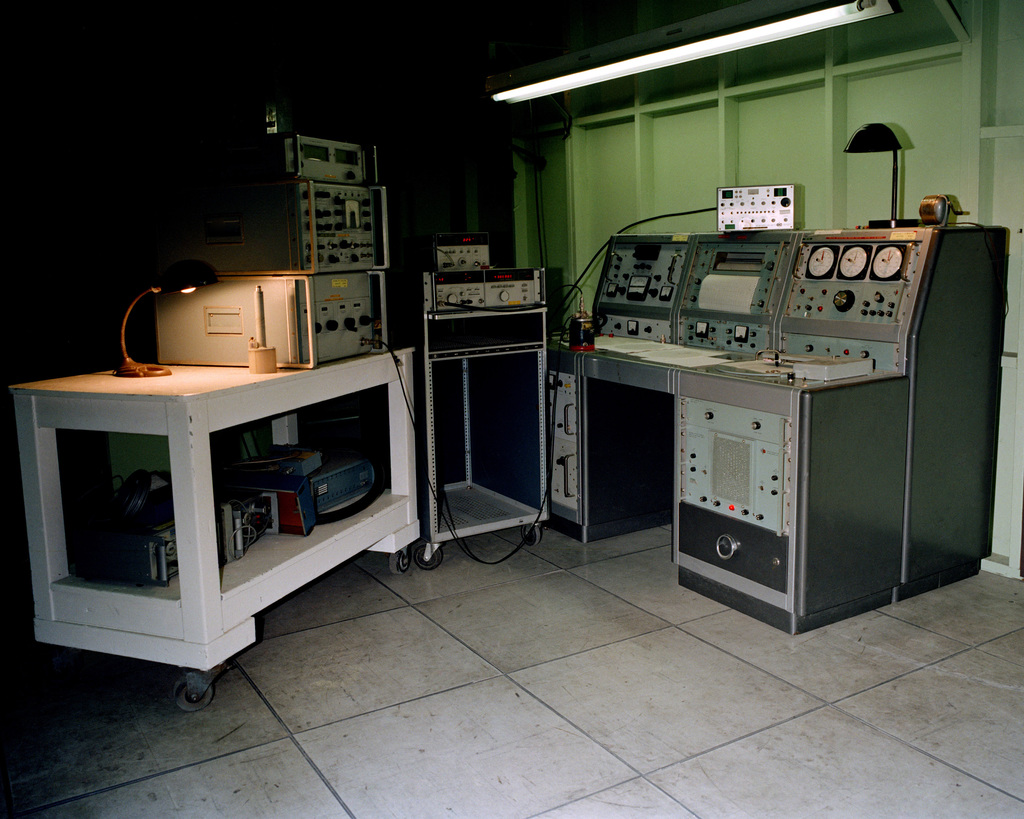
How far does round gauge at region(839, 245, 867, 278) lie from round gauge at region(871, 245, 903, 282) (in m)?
0.04

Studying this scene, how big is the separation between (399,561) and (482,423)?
0.97 meters

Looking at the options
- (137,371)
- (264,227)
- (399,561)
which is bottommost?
(399,561)

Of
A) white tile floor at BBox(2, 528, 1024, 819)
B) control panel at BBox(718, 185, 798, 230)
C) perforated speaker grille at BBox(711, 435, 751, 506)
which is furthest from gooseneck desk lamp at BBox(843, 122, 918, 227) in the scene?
white tile floor at BBox(2, 528, 1024, 819)

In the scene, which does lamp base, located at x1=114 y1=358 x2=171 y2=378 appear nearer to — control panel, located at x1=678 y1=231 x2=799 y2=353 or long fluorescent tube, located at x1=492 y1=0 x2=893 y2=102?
long fluorescent tube, located at x1=492 y1=0 x2=893 y2=102

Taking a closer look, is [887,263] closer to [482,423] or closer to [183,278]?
[482,423]

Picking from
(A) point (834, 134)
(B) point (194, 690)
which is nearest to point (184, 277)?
(B) point (194, 690)

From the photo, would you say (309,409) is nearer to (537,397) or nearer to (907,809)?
(537,397)

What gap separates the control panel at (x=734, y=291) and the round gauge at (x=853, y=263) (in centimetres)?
25

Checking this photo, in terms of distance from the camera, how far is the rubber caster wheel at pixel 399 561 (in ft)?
11.4

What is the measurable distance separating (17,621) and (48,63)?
74.4 inches

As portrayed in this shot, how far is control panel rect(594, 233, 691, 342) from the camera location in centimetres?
385

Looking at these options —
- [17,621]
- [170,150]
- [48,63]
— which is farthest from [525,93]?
[17,621]

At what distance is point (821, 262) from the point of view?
10.7ft

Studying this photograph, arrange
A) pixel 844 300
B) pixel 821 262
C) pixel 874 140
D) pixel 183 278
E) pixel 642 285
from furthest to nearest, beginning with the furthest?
pixel 642 285 → pixel 821 262 → pixel 844 300 → pixel 874 140 → pixel 183 278
